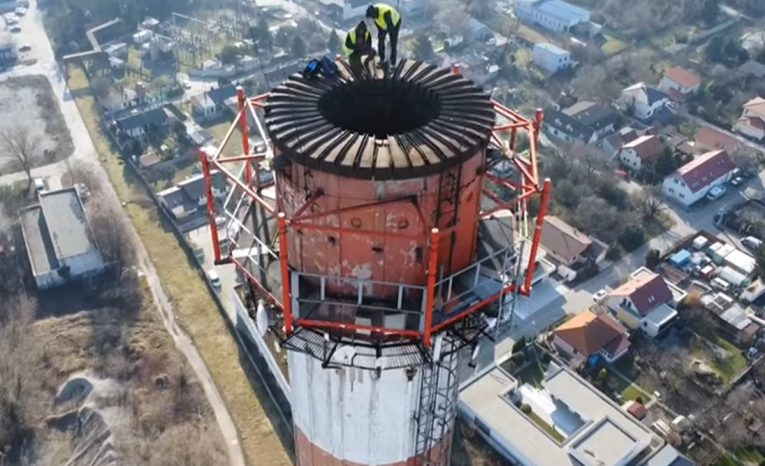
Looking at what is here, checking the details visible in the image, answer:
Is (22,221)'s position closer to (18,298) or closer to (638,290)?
(18,298)

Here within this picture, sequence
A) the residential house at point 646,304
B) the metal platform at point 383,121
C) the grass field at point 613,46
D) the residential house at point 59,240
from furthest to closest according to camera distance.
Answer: the grass field at point 613,46 → the residential house at point 59,240 → the residential house at point 646,304 → the metal platform at point 383,121

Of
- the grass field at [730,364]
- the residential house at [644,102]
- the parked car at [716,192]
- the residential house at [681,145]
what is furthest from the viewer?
the residential house at [644,102]

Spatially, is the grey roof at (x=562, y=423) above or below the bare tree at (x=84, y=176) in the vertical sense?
below

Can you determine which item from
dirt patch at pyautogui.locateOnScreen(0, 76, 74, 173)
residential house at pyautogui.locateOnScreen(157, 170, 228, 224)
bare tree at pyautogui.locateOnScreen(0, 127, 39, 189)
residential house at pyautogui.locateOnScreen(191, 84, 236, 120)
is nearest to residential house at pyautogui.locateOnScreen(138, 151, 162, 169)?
residential house at pyautogui.locateOnScreen(157, 170, 228, 224)

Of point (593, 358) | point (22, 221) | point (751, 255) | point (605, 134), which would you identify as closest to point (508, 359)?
point (593, 358)

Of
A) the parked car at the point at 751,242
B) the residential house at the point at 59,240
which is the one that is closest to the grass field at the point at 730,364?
the parked car at the point at 751,242

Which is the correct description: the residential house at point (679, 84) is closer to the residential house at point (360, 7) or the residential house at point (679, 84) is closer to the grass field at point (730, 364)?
the residential house at point (360, 7)

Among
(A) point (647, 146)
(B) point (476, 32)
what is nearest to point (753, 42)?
(B) point (476, 32)
